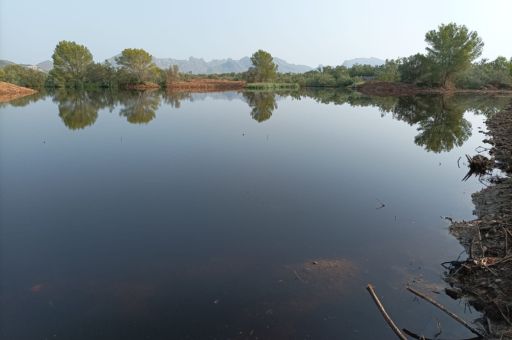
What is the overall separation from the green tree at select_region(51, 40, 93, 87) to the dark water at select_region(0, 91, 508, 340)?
74452 millimetres

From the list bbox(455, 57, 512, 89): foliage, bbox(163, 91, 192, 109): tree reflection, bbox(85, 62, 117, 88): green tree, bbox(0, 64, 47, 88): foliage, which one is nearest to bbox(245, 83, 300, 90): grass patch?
bbox(85, 62, 117, 88): green tree

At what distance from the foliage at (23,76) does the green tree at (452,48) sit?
82153 mm

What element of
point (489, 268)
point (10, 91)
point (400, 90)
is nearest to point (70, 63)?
point (10, 91)

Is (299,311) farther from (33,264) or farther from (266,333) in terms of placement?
(33,264)

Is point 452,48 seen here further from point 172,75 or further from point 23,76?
point 23,76

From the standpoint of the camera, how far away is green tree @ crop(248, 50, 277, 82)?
98.2 m

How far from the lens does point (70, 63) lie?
82375mm

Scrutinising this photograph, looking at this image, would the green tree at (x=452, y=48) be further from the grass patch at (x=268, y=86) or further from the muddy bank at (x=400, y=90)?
the grass patch at (x=268, y=86)

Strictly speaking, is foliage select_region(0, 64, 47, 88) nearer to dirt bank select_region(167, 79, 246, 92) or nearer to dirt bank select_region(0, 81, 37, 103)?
dirt bank select_region(0, 81, 37, 103)

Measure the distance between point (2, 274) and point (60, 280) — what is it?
1166 millimetres

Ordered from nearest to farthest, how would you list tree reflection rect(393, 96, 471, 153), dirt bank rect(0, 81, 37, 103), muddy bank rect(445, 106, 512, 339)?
muddy bank rect(445, 106, 512, 339), tree reflection rect(393, 96, 471, 153), dirt bank rect(0, 81, 37, 103)

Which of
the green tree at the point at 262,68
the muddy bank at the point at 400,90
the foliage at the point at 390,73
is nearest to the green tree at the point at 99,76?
the green tree at the point at 262,68

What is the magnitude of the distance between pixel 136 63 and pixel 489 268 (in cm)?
8729

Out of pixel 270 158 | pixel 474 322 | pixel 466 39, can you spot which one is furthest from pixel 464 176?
pixel 466 39
